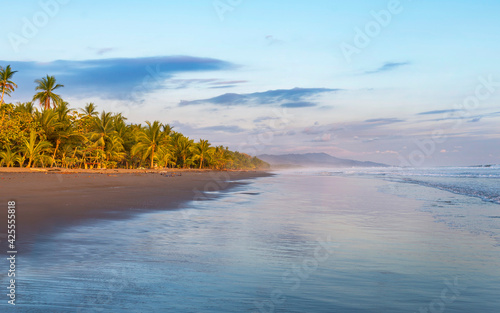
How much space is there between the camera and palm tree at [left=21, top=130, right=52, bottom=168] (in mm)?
44906

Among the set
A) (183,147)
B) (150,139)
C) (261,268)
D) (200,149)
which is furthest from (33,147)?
(200,149)

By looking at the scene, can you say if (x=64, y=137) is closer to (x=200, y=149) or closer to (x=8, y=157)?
(x=8, y=157)

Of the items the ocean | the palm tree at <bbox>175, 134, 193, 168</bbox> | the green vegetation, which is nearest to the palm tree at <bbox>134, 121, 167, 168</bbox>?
the green vegetation

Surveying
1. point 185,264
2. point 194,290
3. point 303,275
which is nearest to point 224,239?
point 185,264

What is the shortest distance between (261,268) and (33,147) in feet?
154

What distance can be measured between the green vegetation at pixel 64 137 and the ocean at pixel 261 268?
35.0 metres

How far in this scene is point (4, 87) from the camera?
50344 mm

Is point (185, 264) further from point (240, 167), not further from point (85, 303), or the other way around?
point (240, 167)

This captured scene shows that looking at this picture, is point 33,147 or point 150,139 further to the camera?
point 150,139

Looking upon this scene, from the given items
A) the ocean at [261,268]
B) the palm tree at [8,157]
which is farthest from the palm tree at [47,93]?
the ocean at [261,268]

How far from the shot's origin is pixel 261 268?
639 centimetres

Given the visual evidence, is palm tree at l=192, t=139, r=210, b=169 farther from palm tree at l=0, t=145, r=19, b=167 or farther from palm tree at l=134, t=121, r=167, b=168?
palm tree at l=0, t=145, r=19, b=167

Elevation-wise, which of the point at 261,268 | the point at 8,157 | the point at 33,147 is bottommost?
the point at 261,268

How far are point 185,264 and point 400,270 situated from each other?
11.1 feet
